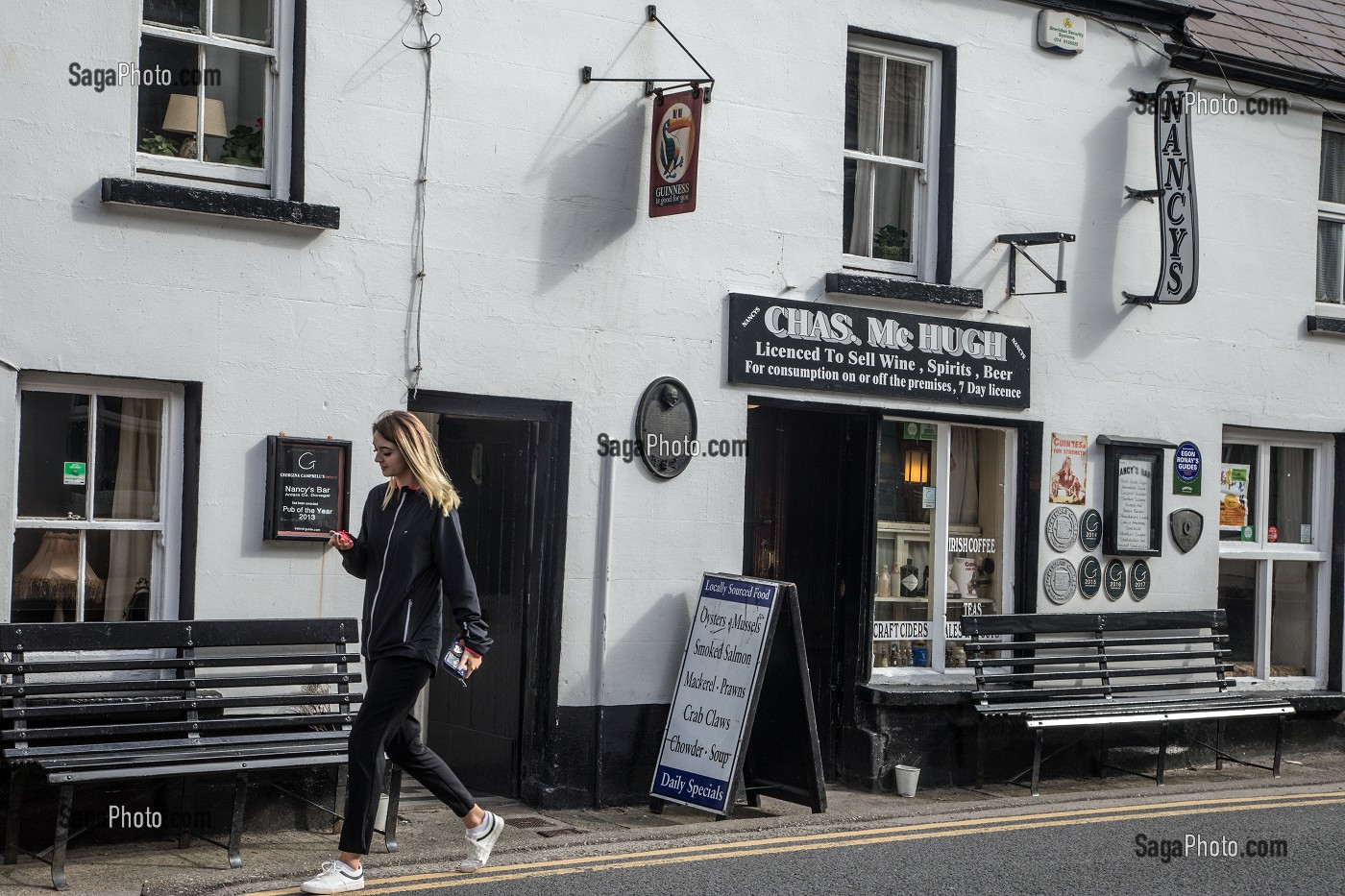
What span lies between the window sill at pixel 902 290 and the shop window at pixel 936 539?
83 centimetres

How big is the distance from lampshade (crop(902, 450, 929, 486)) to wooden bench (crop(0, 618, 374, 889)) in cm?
406

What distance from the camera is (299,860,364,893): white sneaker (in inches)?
245

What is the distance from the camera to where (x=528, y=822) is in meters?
8.15

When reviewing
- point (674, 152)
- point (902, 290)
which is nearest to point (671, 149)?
point (674, 152)

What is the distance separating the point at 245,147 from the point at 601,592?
3.08 meters

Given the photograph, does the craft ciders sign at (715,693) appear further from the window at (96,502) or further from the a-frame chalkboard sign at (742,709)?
the window at (96,502)

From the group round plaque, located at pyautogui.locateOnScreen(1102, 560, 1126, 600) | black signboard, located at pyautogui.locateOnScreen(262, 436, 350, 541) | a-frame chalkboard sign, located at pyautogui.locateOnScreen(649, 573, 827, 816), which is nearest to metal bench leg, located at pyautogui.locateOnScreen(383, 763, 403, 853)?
black signboard, located at pyautogui.locateOnScreen(262, 436, 350, 541)

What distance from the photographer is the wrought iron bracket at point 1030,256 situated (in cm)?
994

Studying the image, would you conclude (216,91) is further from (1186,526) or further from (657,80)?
(1186,526)

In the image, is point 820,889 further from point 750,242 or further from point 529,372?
point 750,242

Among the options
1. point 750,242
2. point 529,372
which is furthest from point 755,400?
point 529,372

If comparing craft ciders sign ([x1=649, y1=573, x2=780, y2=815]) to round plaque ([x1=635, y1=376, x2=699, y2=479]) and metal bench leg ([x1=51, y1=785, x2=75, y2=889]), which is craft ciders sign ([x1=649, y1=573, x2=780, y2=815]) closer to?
round plaque ([x1=635, y1=376, x2=699, y2=479])

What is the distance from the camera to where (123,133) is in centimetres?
726

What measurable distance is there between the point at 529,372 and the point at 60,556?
8.56 ft
